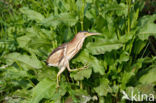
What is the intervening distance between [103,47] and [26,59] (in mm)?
1249

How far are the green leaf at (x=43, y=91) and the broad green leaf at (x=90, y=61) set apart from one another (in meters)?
0.45

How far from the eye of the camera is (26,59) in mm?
3211

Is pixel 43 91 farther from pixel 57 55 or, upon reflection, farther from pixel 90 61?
pixel 90 61

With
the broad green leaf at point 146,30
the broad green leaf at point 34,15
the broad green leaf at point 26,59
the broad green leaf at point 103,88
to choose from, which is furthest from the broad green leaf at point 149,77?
the broad green leaf at point 34,15

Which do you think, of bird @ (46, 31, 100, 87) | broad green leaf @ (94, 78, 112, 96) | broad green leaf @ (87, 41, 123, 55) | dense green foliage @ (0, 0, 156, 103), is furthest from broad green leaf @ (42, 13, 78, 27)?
broad green leaf @ (94, 78, 112, 96)

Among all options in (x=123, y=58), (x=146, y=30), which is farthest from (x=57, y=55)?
(x=146, y=30)

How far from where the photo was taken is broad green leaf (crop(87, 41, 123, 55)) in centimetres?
261

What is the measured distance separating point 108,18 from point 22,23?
1781 mm

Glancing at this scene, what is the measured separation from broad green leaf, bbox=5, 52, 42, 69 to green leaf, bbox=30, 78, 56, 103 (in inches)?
16.9

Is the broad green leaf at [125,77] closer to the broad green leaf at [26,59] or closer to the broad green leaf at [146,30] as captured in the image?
the broad green leaf at [146,30]

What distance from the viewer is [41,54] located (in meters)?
3.21

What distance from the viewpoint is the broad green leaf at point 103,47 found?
2.61m

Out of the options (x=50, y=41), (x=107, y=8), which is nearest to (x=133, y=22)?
(x=107, y=8)

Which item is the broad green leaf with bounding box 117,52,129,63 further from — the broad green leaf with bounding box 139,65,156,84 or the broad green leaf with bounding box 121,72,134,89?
the broad green leaf with bounding box 139,65,156,84
